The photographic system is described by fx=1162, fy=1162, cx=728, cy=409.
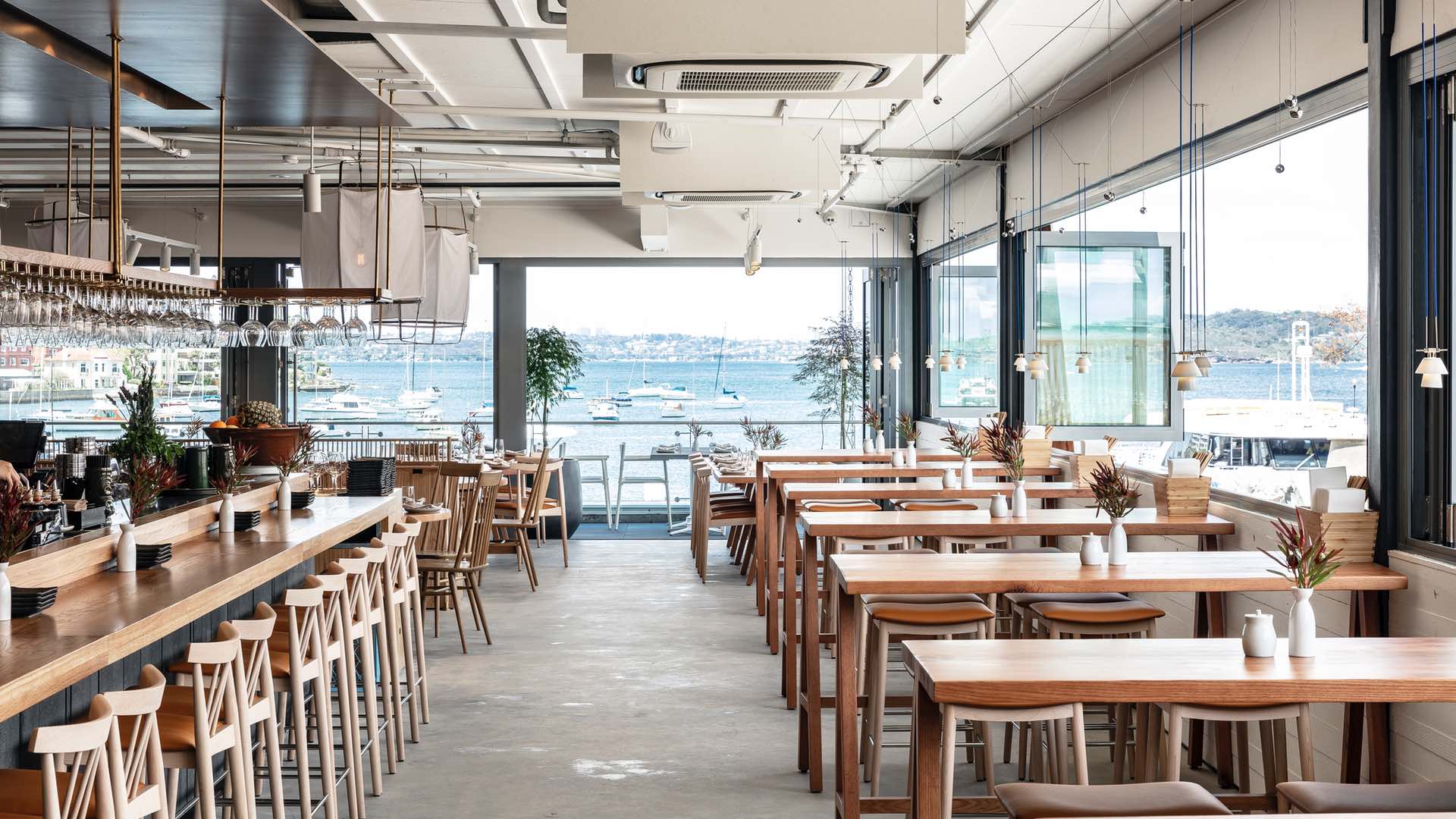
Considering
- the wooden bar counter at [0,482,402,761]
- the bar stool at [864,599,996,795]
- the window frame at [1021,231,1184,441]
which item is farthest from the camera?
the window frame at [1021,231,1184,441]

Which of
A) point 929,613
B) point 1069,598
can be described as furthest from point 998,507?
point 929,613

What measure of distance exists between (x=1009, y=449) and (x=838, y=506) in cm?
176

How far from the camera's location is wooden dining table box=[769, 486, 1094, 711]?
5555 millimetres

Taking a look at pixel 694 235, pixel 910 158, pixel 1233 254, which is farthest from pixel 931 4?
pixel 694 235

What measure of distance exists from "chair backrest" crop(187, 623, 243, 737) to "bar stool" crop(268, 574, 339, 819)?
0.38 m

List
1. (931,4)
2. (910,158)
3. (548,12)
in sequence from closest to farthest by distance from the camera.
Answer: (931,4) → (548,12) → (910,158)

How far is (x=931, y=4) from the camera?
131 inches

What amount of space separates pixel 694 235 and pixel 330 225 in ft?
18.5

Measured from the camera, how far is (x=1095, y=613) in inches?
169

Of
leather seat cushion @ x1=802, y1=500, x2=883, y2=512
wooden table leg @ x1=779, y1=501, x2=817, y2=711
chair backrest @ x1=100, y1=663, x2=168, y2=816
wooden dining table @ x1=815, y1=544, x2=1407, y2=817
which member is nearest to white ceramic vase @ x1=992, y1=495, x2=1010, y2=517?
leather seat cushion @ x1=802, y1=500, x2=883, y2=512

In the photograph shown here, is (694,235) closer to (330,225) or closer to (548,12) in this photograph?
(330,225)

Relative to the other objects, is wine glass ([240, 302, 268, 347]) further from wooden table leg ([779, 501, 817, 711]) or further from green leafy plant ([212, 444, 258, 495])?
wooden table leg ([779, 501, 817, 711])

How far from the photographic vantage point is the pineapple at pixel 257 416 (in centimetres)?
628

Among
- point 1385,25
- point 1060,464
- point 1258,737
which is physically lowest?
point 1258,737
